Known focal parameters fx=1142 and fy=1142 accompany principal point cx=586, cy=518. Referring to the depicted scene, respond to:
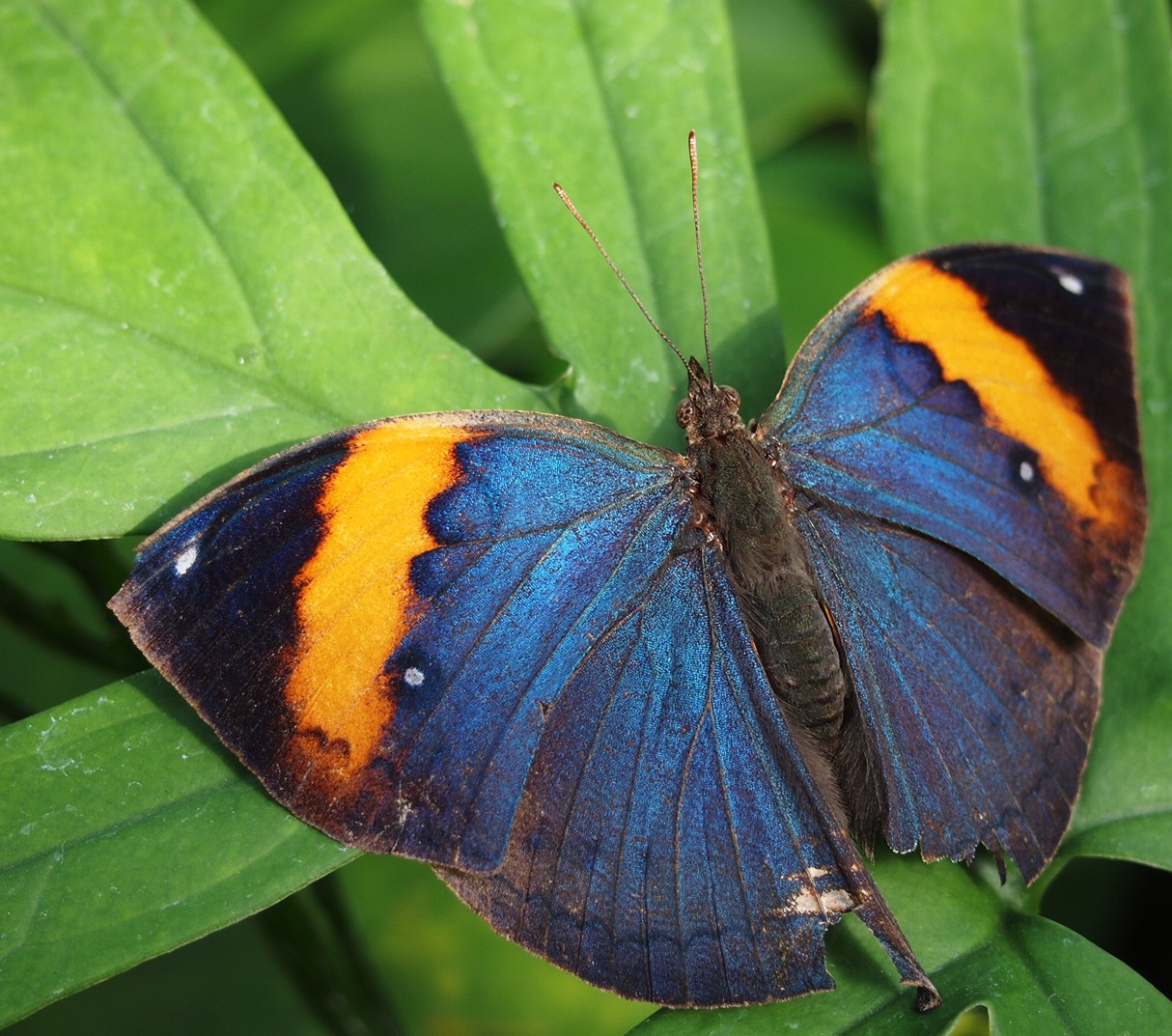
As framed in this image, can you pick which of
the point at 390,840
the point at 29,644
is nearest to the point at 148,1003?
the point at 29,644

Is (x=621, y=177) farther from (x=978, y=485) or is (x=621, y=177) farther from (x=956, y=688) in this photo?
(x=956, y=688)

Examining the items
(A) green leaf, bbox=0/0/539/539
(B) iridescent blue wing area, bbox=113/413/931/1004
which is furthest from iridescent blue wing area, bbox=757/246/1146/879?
(A) green leaf, bbox=0/0/539/539

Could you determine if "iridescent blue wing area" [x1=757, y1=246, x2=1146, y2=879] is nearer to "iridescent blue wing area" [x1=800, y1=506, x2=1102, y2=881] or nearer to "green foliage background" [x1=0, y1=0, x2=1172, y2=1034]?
"iridescent blue wing area" [x1=800, y1=506, x2=1102, y2=881]

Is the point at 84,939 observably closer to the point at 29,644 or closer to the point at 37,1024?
the point at 37,1024

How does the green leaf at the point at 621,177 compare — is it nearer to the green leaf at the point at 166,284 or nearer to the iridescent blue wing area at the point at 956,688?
the green leaf at the point at 166,284

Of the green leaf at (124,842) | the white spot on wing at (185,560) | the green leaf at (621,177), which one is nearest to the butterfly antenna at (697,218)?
the green leaf at (621,177)

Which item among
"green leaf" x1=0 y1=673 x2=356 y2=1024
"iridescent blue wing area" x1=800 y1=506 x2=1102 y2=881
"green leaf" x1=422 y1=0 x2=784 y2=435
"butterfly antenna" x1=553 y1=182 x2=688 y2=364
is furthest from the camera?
"green leaf" x1=422 y1=0 x2=784 y2=435
